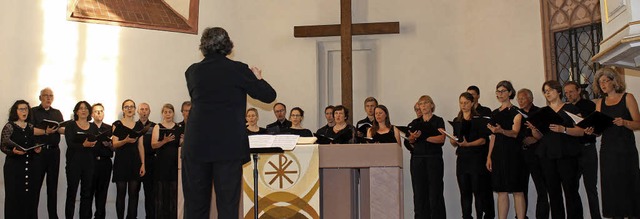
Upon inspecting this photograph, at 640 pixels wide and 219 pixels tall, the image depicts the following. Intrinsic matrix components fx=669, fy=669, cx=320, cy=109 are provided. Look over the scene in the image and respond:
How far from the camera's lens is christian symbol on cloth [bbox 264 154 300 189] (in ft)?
15.2

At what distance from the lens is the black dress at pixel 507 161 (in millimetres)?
6809

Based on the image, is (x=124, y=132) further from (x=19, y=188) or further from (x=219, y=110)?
(x=219, y=110)

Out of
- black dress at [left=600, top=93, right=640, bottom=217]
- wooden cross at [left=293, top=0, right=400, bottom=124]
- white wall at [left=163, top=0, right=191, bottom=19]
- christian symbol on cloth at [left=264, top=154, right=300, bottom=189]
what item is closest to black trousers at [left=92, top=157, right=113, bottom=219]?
white wall at [left=163, top=0, right=191, bottom=19]

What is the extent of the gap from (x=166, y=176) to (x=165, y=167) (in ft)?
0.37

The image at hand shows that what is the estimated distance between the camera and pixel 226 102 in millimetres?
3807

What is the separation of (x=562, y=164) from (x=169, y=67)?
556 centimetres

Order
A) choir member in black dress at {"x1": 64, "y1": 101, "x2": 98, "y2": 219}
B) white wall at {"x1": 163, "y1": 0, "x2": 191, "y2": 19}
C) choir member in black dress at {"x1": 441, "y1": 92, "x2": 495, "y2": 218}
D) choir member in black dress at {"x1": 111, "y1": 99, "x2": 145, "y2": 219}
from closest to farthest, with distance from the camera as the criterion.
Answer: choir member in black dress at {"x1": 441, "y1": 92, "x2": 495, "y2": 218}
choir member in black dress at {"x1": 64, "y1": 101, "x2": 98, "y2": 219}
choir member in black dress at {"x1": 111, "y1": 99, "x2": 145, "y2": 219}
white wall at {"x1": 163, "y1": 0, "x2": 191, "y2": 19}

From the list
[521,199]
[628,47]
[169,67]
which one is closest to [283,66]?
[169,67]

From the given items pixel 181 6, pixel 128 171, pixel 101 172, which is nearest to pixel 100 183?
pixel 101 172

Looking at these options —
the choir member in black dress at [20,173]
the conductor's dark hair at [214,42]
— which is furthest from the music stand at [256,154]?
the choir member in black dress at [20,173]

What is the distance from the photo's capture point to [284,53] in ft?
31.8

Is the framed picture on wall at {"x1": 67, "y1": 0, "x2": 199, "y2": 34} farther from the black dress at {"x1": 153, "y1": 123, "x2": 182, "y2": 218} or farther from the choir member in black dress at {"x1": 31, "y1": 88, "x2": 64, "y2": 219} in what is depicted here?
the black dress at {"x1": 153, "y1": 123, "x2": 182, "y2": 218}

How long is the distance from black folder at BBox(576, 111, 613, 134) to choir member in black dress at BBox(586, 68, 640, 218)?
0.30 ft

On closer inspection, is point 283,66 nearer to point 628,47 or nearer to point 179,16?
point 179,16
